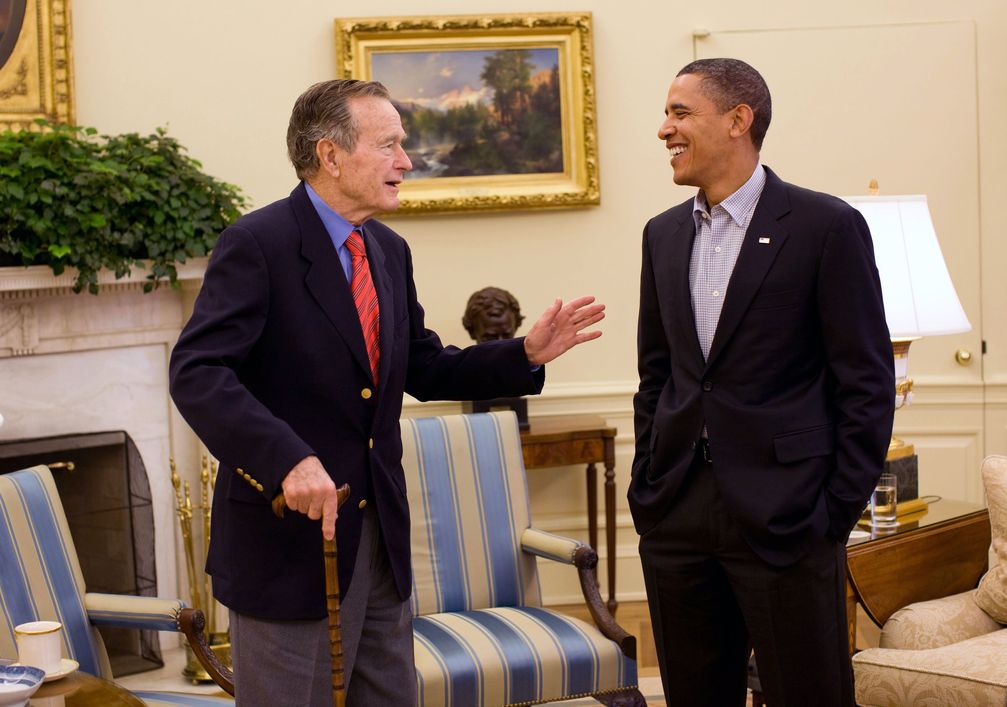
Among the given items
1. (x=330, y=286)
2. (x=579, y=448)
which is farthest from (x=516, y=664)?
(x=579, y=448)

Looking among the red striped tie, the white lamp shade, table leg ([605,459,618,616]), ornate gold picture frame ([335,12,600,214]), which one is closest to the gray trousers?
the red striped tie

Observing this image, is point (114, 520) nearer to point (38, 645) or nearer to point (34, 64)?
point (34, 64)

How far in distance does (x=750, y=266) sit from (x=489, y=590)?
1.58 m

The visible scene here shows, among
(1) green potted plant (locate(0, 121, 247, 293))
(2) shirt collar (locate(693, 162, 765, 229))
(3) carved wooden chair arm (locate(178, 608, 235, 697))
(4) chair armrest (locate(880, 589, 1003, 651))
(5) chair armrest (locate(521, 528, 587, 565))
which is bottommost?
(4) chair armrest (locate(880, 589, 1003, 651))

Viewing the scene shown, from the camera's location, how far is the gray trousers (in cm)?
205

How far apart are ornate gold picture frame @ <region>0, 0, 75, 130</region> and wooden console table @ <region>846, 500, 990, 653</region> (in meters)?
3.51

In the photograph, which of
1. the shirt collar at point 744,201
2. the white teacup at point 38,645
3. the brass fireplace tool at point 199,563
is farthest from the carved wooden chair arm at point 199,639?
the shirt collar at point 744,201

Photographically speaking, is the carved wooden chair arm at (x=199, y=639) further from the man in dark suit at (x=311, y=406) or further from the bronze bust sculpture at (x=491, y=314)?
the bronze bust sculpture at (x=491, y=314)

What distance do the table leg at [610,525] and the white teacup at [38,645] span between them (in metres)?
2.89

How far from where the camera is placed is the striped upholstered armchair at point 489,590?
10.5 ft

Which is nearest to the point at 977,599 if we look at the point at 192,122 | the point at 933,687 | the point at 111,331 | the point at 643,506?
the point at 933,687

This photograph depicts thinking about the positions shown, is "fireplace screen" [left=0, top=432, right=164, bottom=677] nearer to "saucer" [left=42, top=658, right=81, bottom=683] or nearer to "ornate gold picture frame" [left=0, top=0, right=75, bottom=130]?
"ornate gold picture frame" [left=0, top=0, right=75, bottom=130]

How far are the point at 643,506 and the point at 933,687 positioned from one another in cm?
95

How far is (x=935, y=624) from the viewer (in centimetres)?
316
